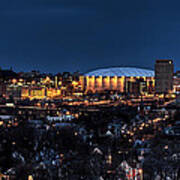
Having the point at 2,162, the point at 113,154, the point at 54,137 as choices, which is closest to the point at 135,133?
the point at 54,137

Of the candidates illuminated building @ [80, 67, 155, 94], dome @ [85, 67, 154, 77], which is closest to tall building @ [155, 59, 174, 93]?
illuminated building @ [80, 67, 155, 94]

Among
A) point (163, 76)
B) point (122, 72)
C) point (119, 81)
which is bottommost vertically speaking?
point (119, 81)

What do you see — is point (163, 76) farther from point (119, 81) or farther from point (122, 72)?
point (119, 81)

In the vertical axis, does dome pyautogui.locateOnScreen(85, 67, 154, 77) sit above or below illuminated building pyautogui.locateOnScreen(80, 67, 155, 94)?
above

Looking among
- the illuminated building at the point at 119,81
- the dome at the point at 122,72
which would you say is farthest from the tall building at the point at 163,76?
the dome at the point at 122,72

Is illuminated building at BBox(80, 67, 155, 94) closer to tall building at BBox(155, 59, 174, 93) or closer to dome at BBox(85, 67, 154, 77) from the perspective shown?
dome at BBox(85, 67, 154, 77)

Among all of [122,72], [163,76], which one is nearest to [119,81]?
[122,72]

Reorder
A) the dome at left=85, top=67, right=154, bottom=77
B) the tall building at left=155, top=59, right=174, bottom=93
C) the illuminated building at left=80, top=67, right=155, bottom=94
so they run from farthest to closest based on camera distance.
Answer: the dome at left=85, top=67, right=154, bottom=77, the tall building at left=155, top=59, right=174, bottom=93, the illuminated building at left=80, top=67, right=155, bottom=94
